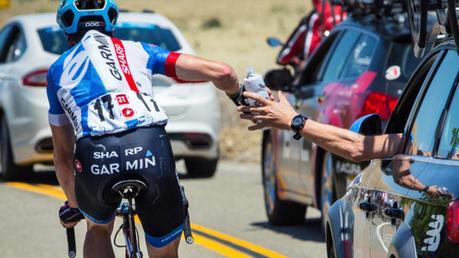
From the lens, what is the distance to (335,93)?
1132cm

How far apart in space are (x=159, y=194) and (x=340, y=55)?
543cm

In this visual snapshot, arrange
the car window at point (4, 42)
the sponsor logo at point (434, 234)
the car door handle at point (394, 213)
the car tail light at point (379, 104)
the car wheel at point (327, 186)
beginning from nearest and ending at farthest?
the sponsor logo at point (434, 234)
the car door handle at point (394, 213)
the car tail light at point (379, 104)
the car wheel at point (327, 186)
the car window at point (4, 42)

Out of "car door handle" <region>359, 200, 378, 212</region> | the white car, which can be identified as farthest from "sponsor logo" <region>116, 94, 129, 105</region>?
the white car

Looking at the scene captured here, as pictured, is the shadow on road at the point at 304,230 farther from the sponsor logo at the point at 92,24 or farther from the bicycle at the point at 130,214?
the sponsor logo at the point at 92,24

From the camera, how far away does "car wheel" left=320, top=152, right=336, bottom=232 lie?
11.0 m

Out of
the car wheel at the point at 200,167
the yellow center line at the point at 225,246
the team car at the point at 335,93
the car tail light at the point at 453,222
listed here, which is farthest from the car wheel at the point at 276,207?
the car tail light at the point at 453,222

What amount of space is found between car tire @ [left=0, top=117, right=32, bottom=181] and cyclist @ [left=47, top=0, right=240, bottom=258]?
373 inches

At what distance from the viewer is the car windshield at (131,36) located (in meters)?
15.9

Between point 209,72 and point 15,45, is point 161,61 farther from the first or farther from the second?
point 15,45

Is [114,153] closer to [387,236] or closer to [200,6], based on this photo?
[387,236]

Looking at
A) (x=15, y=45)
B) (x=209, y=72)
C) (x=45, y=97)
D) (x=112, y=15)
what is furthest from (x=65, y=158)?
(x=15, y=45)

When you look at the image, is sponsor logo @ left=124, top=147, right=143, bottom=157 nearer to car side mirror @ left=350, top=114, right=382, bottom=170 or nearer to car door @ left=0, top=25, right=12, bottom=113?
car side mirror @ left=350, top=114, right=382, bottom=170

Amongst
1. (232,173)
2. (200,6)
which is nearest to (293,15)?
(200,6)

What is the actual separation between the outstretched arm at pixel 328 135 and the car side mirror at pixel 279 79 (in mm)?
5839
